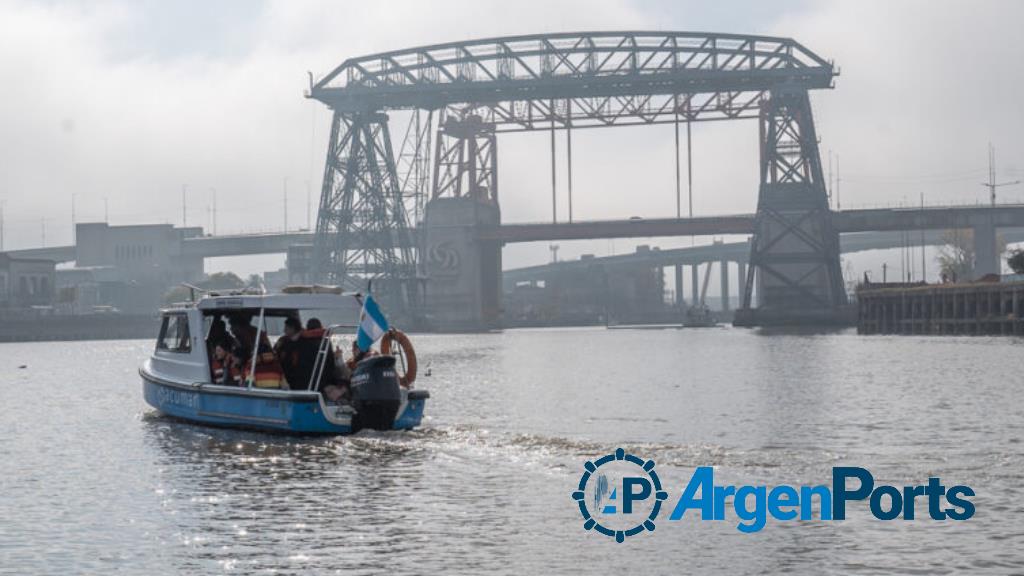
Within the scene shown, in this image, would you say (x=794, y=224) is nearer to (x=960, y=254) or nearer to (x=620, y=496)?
(x=960, y=254)

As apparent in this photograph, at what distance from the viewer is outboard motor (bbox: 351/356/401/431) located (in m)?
28.7

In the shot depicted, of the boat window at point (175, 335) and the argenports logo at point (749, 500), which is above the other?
the boat window at point (175, 335)

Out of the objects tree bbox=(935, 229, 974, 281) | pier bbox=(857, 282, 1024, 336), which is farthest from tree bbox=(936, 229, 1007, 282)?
pier bbox=(857, 282, 1024, 336)

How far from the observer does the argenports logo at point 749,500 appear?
20234 millimetres

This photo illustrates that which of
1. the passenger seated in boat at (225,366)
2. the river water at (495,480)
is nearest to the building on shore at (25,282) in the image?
the river water at (495,480)

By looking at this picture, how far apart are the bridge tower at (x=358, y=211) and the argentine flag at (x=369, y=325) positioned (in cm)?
9947

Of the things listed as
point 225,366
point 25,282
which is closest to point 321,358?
point 225,366

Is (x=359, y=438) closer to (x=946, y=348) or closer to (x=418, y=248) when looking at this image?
(x=946, y=348)

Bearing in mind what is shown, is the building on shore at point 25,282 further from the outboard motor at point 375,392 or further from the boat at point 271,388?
the outboard motor at point 375,392

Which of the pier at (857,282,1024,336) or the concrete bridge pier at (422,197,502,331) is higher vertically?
the concrete bridge pier at (422,197,502,331)

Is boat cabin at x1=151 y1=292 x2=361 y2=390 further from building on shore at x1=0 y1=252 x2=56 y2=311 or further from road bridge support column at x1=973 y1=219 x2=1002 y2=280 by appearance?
building on shore at x1=0 y1=252 x2=56 y2=311

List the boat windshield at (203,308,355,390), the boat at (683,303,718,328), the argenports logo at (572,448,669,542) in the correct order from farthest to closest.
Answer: the boat at (683,303,718,328)
the boat windshield at (203,308,355,390)
the argenports logo at (572,448,669,542)

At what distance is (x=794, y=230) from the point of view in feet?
412

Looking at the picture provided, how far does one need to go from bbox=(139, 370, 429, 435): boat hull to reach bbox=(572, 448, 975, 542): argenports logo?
6.70 meters
